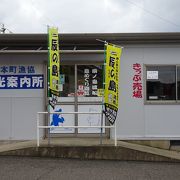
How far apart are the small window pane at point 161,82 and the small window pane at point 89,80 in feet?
4.92

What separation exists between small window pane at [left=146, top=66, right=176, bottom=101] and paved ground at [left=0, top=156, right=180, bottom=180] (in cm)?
274

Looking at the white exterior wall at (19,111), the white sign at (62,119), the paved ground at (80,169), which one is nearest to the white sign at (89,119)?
the white sign at (62,119)

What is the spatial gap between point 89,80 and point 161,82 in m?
2.25

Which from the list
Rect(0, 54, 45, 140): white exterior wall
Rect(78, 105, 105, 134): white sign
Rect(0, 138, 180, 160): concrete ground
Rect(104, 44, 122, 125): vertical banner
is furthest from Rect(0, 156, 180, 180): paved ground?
Rect(78, 105, 105, 134): white sign

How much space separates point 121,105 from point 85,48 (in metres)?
2.08

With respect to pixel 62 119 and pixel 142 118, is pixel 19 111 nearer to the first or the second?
pixel 62 119

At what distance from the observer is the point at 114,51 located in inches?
443

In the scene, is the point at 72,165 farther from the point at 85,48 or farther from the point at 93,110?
the point at 85,48

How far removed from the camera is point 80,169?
9.77 metres

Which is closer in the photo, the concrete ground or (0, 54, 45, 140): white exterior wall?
the concrete ground

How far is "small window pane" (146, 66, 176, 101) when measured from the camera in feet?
42.7

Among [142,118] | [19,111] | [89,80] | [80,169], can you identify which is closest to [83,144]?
[80,169]

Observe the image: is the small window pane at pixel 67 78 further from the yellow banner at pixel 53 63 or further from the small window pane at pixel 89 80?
the yellow banner at pixel 53 63

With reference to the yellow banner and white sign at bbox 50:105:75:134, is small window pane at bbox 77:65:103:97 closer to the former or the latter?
white sign at bbox 50:105:75:134
